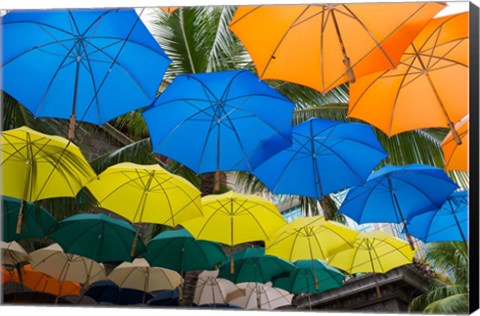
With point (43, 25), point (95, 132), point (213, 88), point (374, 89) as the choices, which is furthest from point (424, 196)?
point (95, 132)

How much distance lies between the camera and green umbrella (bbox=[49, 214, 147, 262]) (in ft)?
27.3

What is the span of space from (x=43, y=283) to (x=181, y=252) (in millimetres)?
2102

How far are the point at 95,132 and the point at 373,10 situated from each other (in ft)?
23.0

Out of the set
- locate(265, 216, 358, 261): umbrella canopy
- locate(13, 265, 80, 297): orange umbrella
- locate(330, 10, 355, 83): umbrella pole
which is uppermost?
locate(330, 10, 355, 83): umbrella pole

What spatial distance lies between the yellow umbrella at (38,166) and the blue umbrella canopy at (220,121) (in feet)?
3.29

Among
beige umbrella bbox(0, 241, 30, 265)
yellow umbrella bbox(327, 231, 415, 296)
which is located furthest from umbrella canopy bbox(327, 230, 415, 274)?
beige umbrella bbox(0, 241, 30, 265)

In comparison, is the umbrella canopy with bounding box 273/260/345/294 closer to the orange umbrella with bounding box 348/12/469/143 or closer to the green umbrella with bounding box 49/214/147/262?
the green umbrella with bounding box 49/214/147/262

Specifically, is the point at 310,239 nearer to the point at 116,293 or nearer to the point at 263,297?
the point at 263,297

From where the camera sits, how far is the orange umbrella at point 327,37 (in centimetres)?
495

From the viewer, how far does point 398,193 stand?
7.37 m

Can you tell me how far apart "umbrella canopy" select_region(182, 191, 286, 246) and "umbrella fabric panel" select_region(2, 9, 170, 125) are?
2219 millimetres

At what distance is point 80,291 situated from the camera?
8.70m

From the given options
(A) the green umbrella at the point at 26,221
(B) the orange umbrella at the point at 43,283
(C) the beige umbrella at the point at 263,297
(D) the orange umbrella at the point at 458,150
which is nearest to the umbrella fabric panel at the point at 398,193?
(D) the orange umbrella at the point at 458,150

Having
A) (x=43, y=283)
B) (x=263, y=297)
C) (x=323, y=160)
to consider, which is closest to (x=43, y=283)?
(x=43, y=283)
